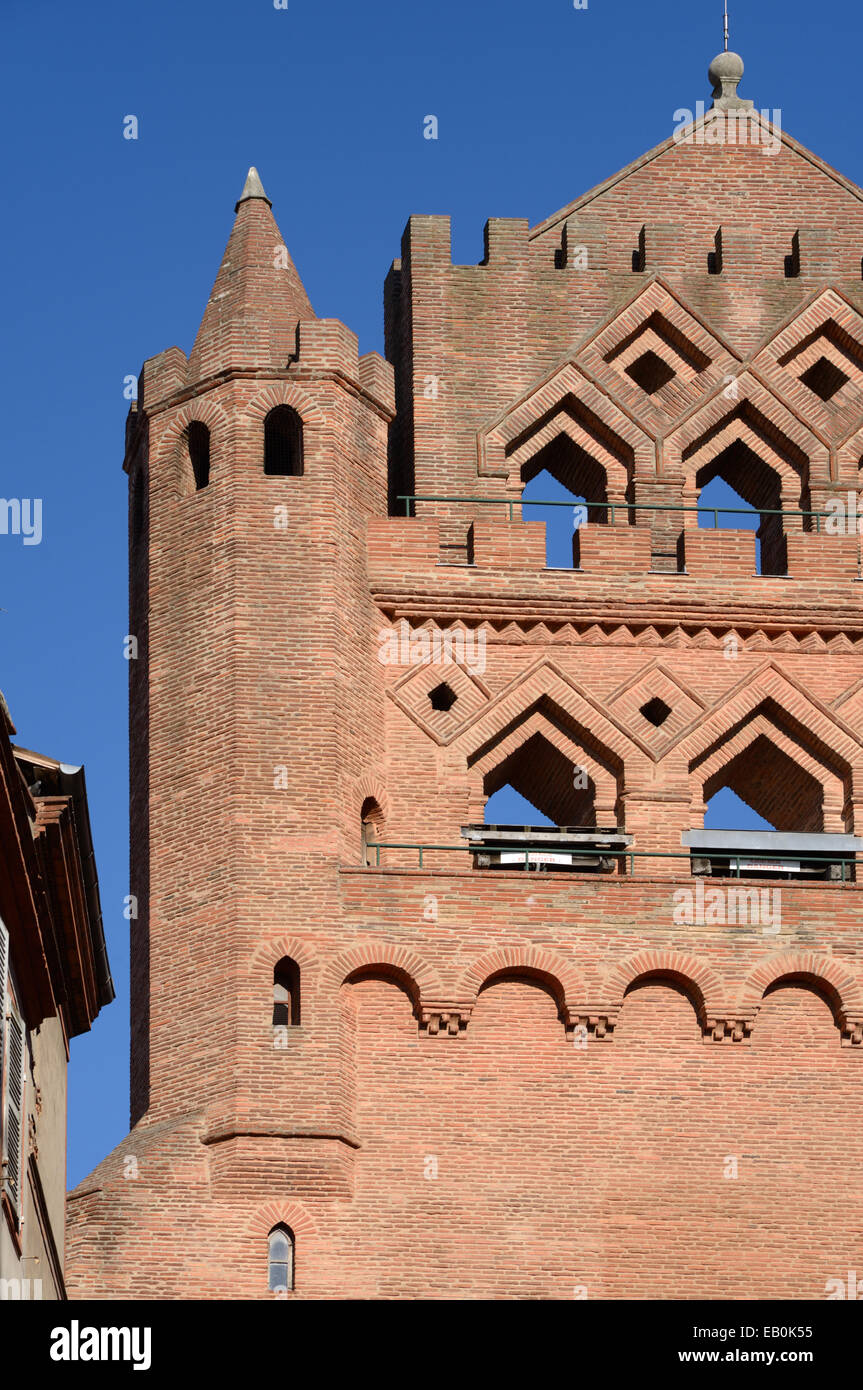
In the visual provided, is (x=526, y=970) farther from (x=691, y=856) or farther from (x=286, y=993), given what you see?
(x=286, y=993)

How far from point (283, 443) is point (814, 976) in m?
7.30

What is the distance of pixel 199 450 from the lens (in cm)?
3612

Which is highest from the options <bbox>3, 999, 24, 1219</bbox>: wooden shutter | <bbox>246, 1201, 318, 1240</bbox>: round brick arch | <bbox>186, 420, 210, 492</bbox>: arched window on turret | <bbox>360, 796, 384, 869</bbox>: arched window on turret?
<bbox>186, 420, 210, 492</bbox>: arched window on turret

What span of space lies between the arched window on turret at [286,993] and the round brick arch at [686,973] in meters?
2.96

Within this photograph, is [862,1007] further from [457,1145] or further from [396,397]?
[396,397]

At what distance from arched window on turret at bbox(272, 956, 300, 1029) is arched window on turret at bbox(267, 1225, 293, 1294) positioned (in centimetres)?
193

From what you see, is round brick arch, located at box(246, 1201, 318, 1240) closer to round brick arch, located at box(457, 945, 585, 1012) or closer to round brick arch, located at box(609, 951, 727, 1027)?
round brick arch, located at box(457, 945, 585, 1012)

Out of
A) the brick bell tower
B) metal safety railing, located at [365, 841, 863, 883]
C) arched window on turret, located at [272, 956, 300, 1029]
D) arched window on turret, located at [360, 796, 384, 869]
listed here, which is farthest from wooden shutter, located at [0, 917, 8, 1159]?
arched window on turret, located at [360, 796, 384, 869]

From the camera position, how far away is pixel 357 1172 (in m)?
32.6

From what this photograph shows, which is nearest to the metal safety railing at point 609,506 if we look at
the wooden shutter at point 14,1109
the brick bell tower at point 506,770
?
the brick bell tower at point 506,770

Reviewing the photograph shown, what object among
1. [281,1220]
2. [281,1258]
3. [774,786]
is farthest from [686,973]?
[281,1258]

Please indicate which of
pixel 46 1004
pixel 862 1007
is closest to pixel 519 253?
pixel 862 1007

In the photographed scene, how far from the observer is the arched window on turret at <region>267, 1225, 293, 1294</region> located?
105 feet

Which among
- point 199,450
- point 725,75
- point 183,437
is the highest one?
point 725,75
